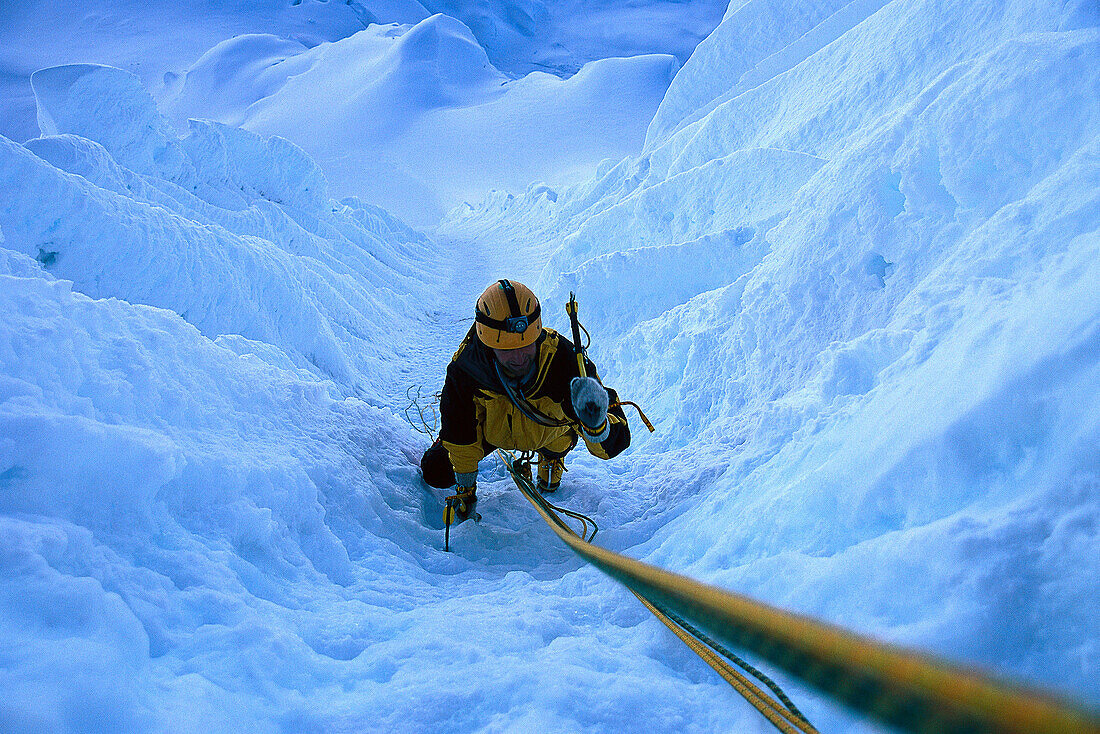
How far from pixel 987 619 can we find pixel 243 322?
498 centimetres

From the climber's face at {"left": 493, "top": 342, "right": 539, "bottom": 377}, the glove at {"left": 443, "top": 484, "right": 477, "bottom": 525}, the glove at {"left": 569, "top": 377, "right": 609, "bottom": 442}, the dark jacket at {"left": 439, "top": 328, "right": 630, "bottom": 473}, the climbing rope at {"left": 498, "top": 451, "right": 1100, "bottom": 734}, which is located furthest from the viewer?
the glove at {"left": 443, "top": 484, "right": 477, "bottom": 525}

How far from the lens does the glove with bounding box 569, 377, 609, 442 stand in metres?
2.19

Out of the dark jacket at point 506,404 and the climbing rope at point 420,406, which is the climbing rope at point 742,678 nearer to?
the dark jacket at point 506,404

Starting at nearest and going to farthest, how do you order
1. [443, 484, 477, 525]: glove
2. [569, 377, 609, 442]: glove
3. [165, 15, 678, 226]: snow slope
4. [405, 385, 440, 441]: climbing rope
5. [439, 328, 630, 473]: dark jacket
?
[569, 377, 609, 442]: glove
[439, 328, 630, 473]: dark jacket
[443, 484, 477, 525]: glove
[405, 385, 440, 441]: climbing rope
[165, 15, 678, 226]: snow slope

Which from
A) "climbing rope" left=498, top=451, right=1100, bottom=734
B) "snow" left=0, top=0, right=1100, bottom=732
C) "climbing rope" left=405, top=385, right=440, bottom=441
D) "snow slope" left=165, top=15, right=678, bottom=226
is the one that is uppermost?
"snow slope" left=165, top=15, right=678, bottom=226

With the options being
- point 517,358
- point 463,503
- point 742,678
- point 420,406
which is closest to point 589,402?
point 517,358

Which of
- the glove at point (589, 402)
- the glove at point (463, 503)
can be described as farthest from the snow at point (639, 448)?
the glove at point (589, 402)

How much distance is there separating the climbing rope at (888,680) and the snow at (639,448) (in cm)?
9

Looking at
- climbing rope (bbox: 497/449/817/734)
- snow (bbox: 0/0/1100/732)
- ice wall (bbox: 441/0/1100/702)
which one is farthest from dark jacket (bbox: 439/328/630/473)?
climbing rope (bbox: 497/449/817/734)

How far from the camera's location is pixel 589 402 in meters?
2.20

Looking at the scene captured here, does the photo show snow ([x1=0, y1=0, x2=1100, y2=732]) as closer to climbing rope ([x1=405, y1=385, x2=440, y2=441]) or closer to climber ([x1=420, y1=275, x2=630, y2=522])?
climbing rope ([x1=405, y1=385, x2=440, y2=441])

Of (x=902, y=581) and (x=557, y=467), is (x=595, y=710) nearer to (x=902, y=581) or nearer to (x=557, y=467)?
(x=902, y=581)

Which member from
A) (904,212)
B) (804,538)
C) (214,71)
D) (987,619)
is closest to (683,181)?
(904,212)

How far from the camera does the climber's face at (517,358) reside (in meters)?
2.37
